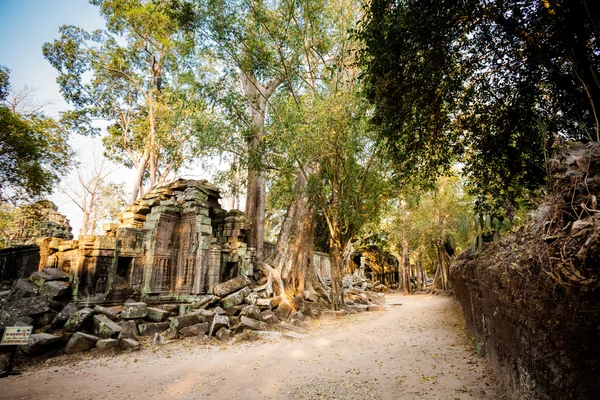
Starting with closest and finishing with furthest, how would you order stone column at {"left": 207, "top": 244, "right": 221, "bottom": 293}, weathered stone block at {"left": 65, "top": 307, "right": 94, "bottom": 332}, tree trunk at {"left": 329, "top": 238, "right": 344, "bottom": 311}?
weathered stone block at {"left": 65, "top": 307, "right": 94, "bottom": 332}
stone column at {"left": 207, "top": 244, "right": 221, "bottom": 293}
tree trunk at {"left": 329, "top": 238, "right": 344, "bottom": 311}

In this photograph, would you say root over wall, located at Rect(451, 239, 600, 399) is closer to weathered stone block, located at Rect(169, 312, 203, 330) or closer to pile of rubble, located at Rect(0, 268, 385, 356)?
pile of rubble, located at Rect(0, 268, 385, 356)

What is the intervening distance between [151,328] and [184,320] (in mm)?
808

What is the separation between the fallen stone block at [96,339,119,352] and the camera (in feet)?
20.3

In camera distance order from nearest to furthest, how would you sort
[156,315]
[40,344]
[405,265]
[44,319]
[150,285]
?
1. [40,344]
2. [44,319]
3. [156,315]
4. [150,285]
5. [405,265]

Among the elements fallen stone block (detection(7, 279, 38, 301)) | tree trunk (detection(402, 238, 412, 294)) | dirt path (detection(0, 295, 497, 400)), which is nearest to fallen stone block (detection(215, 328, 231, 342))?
dirt path (detection(0, 295, 497, 400))

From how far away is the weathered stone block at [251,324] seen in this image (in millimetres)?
7888

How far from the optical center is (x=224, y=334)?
24.1 ft

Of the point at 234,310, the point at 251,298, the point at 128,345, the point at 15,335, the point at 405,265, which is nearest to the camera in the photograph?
the point at 15,335

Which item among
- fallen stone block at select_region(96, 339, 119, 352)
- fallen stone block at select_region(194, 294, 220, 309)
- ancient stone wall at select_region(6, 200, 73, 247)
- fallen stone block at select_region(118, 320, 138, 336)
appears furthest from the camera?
ancient stone wall at select_region(6, 200, 73, 247)

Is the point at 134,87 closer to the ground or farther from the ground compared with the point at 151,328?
farther from the ground

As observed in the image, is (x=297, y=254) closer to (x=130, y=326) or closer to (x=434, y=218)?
(x=130, y=326)

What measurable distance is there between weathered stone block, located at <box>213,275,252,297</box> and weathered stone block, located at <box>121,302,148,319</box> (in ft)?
7.03

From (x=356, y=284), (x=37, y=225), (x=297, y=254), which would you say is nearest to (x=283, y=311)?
(x=297, y=254)

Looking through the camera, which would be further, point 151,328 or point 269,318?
point 269,318
